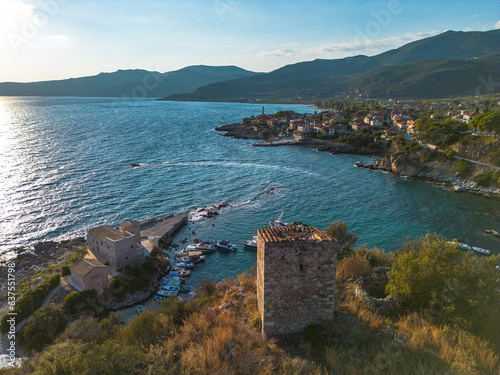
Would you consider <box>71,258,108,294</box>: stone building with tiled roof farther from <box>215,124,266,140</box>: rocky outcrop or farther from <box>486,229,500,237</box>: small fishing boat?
<box>215,124,266,140</box>: rocky outcrop

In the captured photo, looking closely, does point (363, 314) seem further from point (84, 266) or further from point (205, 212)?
point (205, 212)

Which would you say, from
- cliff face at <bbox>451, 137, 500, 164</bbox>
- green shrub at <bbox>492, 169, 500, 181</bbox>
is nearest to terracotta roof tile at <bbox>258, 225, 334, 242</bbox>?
green shrub at <bbox>492, 169, 500, 181</bbox>

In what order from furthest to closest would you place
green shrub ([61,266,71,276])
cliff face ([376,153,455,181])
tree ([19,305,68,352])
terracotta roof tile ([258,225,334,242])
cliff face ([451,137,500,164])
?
cliff face ([376,153,455,181]), cliff face ([451,137,500,164]), green shrub ([61,266,71,276]), tree ([19,305,68,352]), terracotta roof tile ([258,225,334,242])

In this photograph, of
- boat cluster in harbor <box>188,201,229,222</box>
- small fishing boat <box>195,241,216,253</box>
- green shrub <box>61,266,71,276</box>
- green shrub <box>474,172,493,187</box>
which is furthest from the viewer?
green shrub <box>474,172,493,187</box>

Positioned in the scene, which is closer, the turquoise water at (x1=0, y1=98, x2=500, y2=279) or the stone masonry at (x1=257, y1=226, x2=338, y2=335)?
the stone masonry at (x1=257, y1=226, x2=338, y2=335)

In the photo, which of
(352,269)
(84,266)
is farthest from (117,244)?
(352,269)

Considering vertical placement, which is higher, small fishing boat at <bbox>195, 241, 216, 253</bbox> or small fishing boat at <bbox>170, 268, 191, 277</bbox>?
small fishing boat at <bbox>195, 241, 216, 253</bbox>

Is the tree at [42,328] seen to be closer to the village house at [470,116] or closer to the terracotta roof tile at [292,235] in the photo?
the terracotta roof tile at [292,235]

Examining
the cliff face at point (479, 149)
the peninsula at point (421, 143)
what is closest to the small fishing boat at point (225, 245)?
the peninsula at point (421, 143)

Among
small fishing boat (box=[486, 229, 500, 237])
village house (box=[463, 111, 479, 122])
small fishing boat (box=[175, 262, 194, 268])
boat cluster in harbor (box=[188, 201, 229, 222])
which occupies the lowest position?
small fishing boat (box=[175, 262, 194, 268])
